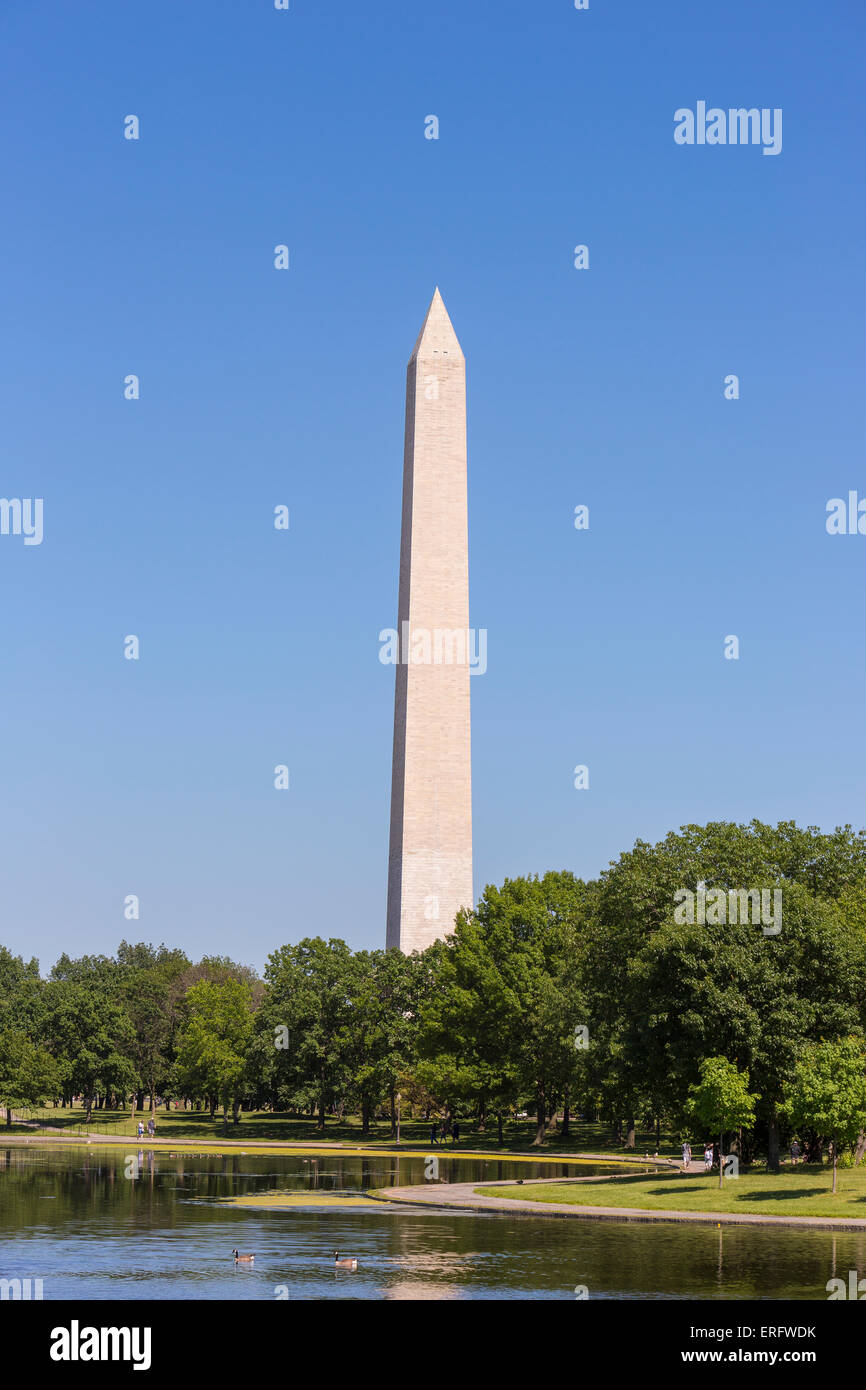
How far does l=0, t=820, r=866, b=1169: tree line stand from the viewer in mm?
48656

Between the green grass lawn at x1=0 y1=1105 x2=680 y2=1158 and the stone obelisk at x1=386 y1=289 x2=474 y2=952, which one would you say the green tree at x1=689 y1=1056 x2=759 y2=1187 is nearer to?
the green grass lawn at x1=0 y1=1105 x2=680 y2=1158

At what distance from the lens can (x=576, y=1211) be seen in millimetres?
40219

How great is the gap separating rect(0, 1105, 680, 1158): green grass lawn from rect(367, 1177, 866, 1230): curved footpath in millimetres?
19986

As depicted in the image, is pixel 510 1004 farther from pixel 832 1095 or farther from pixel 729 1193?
pixel 832 1095

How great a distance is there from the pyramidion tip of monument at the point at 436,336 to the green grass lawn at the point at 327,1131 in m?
44.5

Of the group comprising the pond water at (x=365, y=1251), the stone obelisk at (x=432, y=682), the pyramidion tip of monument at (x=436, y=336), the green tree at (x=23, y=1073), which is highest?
the pyramidion tip of monument at (x=436, y=336)

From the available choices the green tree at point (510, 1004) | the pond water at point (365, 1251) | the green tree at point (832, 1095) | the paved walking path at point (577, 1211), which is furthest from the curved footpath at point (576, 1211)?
the green tree at point (510, 1004)

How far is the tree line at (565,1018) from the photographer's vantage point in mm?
48656

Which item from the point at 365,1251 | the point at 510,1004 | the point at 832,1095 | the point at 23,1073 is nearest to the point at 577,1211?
the point at 832,1095

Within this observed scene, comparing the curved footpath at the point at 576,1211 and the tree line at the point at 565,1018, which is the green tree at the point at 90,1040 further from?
the curved footpath at the point at 576,1211

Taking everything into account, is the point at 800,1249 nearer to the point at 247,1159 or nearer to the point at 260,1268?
the point at 260,1268

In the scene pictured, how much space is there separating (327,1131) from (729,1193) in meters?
49.8

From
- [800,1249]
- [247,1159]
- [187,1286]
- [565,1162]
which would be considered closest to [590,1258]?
[800,1249]

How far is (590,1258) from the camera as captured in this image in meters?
30.8
